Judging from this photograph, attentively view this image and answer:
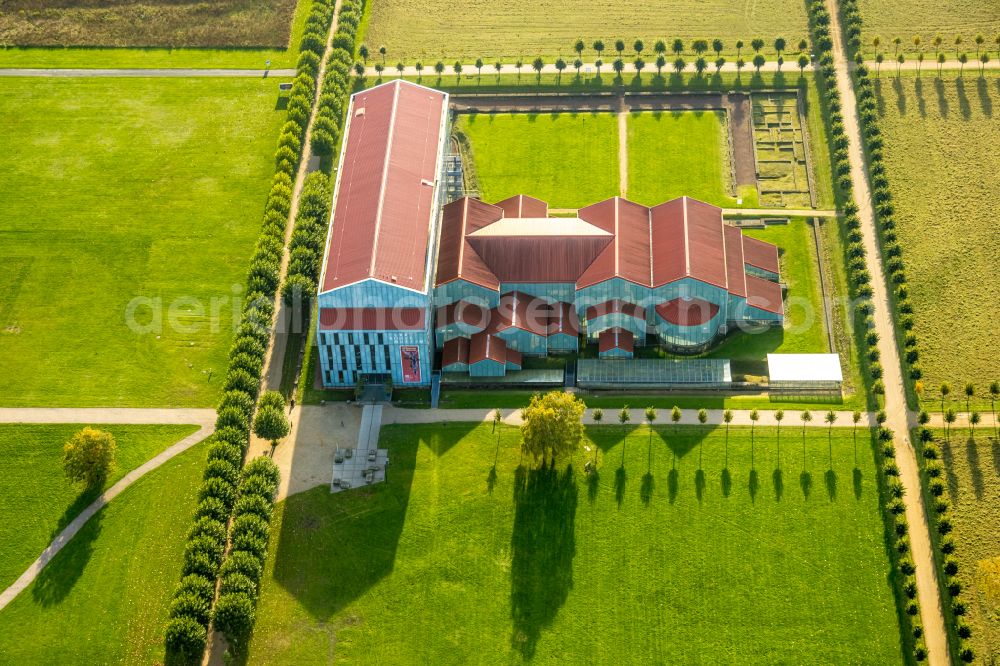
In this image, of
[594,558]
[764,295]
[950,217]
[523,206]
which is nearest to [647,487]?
[594,558]

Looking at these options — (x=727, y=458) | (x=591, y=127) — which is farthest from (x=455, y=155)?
(x=727, y=458)

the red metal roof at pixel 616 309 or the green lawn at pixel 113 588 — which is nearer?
the green lawn at pixel 113 588

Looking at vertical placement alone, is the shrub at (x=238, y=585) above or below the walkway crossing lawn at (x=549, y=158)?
below

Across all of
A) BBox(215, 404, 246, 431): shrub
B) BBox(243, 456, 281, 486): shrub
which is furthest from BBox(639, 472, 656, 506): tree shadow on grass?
BBox(215, 404, 246, 431): shrub

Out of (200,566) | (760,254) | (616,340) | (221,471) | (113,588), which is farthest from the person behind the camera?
(760,254)

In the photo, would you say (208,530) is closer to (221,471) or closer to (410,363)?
(221,471)

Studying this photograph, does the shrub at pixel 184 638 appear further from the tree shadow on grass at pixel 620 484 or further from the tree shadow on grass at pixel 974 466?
the tree shadow on grass at pixel 974 466

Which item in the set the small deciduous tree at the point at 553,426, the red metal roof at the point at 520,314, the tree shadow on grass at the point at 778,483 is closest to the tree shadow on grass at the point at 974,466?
the tree shadow on grass at the point at 778,483

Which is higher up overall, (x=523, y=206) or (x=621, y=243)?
(x=523, y=206)

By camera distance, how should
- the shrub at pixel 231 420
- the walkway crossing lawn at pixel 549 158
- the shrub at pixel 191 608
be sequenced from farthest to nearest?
the walkway crossing lawn at pixel 549 158 < the shrub at pixel 231 420 < the shrub at pixel 191 608
